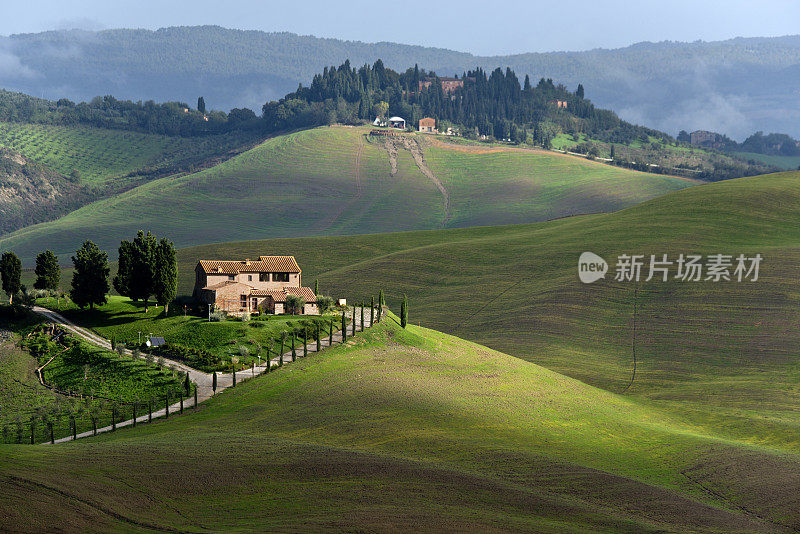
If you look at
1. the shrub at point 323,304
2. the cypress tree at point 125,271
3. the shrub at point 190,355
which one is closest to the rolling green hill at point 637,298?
the shrub at point 323,304

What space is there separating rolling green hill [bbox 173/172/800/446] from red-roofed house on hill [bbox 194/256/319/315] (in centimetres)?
2949

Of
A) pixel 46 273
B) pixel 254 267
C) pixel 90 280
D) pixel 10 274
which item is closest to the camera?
pixel 90 280

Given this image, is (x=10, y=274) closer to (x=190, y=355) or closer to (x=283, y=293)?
(x=283, y=293)

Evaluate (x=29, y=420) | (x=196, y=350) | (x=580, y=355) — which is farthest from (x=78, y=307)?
(x=580, y=355)

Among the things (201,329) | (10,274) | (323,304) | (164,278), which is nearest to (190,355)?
(201,329)

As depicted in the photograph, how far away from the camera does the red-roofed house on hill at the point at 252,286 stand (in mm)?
101500

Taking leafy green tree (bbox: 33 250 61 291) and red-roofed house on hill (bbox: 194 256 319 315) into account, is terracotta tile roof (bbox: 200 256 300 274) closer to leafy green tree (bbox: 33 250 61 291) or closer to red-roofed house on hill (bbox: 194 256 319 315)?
red-roofed house on hill (bbox: 194 256 319 315)

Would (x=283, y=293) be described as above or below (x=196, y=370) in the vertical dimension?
above

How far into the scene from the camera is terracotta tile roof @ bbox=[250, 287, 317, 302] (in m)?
104

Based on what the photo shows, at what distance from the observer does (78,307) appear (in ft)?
333

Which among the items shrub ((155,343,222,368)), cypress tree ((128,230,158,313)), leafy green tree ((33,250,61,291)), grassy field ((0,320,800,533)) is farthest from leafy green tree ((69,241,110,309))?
grassy field ((0,320,800,533))

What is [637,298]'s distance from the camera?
138250 millimetres

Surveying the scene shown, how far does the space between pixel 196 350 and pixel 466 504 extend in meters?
44.4

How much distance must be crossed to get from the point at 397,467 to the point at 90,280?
55.2 m
